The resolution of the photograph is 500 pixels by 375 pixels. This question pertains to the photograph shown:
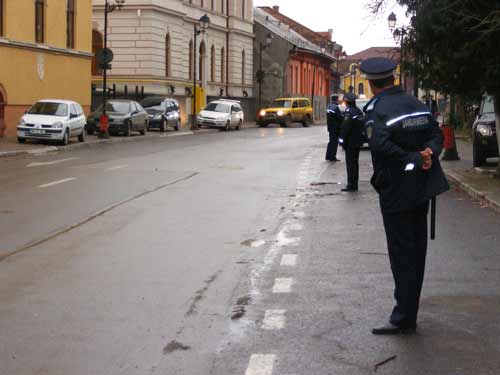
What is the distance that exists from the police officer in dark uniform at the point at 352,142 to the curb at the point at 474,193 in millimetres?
1918

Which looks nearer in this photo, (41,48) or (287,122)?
(41,48)

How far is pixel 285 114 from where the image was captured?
6047cm

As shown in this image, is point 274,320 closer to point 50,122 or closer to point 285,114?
point 50,122

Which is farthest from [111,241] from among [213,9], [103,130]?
[213,9]

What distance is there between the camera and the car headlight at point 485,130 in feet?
67.2

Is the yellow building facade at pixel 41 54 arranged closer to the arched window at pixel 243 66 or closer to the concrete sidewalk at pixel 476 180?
the concrete sidewalk at pixel 476 180

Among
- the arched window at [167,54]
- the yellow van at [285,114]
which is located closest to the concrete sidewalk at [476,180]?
the arched window at [167,54]

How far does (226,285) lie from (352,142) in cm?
920

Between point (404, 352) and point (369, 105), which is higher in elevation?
point (369, 105)

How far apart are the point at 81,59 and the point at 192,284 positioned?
1388 inches

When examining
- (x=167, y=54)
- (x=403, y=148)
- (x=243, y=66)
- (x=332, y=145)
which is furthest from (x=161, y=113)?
(x=403, y=148)

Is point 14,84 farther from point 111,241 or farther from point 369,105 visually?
point 369,105

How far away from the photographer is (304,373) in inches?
217

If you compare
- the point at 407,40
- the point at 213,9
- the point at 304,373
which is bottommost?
the point at 304,373
